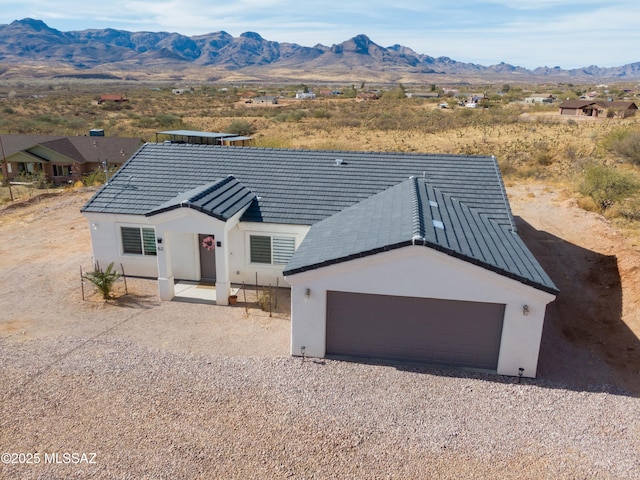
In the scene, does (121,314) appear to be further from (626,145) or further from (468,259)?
(626,145)

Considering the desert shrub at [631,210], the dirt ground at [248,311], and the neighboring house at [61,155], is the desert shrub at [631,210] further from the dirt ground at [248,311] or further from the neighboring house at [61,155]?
the neighboring house at [61,155]

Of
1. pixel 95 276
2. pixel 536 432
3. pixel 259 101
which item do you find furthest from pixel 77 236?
pixel 259 101

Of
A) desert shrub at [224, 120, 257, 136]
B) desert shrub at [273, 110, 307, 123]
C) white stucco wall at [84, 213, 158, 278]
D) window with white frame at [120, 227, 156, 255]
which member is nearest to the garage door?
window with white frame at [120, 227, 156, 255]

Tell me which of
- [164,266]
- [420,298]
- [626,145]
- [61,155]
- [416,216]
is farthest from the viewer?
[61,155]

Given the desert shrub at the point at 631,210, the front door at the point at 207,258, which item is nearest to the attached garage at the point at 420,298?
the front door at the point at 207,258

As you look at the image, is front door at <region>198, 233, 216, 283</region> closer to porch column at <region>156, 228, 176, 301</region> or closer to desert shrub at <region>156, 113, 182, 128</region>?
porch column at <region>156, 228, 176, 301</region>

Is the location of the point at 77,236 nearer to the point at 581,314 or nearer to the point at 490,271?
the point at 490,271

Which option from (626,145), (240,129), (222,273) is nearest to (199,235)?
(222,273)
